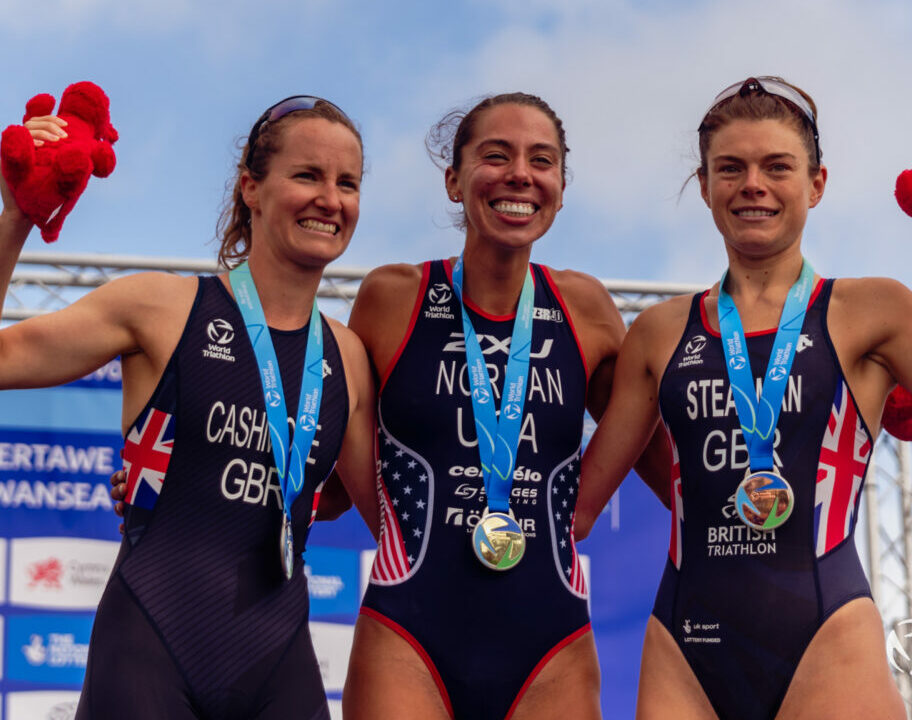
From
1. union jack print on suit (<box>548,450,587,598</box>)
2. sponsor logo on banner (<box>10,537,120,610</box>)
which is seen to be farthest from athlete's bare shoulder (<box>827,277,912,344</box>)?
sponsor logo on banner (<box>10,537,120,610</box>)

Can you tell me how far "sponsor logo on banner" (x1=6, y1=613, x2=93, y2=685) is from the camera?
6.40 m

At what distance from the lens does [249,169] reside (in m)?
3.53

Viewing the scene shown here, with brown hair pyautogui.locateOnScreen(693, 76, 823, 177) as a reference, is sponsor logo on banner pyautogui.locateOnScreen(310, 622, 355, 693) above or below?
below

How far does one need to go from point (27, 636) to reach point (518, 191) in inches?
167

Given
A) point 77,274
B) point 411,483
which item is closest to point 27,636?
point 77,274

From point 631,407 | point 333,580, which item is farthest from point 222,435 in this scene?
point 333,580

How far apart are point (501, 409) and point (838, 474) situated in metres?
0.94

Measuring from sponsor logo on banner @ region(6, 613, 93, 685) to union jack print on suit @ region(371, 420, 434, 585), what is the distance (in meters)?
3.53

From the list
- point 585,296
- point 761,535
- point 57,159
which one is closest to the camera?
point 57,159

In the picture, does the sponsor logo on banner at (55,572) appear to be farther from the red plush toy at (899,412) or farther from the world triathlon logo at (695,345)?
the red plush toy at (899,412)

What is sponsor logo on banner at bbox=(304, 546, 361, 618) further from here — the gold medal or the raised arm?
the raised arm

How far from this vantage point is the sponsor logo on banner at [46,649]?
252 inches

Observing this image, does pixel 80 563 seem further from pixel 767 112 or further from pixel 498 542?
pixel 767 112

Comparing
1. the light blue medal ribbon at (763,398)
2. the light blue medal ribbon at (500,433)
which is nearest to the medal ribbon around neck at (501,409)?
the light blue medal ribbon at (500,433)
